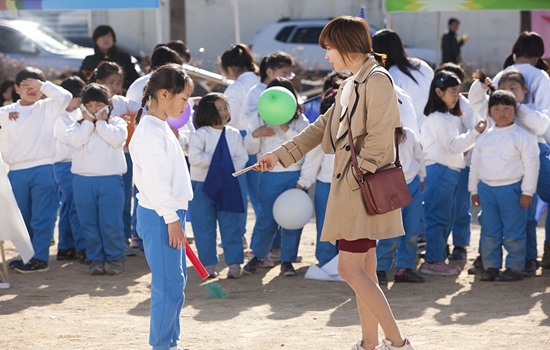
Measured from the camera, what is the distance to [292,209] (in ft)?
21.6

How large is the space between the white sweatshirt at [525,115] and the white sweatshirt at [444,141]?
0.23 m

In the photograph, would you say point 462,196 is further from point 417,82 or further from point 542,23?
point 542,23

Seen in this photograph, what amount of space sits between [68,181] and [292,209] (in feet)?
7.71

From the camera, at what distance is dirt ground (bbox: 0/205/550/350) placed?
4.98m

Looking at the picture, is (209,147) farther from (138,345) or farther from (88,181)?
(138,345)

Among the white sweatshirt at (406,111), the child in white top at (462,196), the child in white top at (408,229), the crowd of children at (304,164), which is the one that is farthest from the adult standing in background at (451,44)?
the white sweatshirt at (406,111)

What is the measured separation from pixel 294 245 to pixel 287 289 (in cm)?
58

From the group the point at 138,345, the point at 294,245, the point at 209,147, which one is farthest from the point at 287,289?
the point at 138,345

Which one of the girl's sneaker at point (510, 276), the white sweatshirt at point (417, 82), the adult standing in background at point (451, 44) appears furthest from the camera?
the adult standing in background at point (451, 44)

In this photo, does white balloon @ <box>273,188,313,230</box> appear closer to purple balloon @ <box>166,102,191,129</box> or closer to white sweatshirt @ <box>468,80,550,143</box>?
purple balloon @ <box>166,102,191,129</box>

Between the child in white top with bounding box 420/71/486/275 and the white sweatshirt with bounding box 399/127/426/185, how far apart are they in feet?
1.43

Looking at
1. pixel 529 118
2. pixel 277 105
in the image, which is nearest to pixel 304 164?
pixel 277 105

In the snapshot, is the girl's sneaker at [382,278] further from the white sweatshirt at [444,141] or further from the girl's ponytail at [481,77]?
the girl's ponytail at [481,77]

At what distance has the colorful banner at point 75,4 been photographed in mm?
9422
